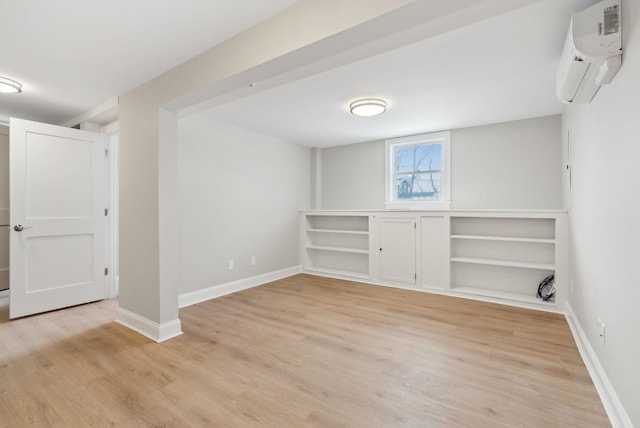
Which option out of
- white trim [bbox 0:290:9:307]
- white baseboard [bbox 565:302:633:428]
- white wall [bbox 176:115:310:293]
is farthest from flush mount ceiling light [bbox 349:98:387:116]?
white trim [bbox 0:290:9:307]

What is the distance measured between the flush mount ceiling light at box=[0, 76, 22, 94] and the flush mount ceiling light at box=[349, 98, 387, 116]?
3154mm

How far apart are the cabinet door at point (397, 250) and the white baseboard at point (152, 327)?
291cm

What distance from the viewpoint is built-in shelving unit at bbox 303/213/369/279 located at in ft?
16.7

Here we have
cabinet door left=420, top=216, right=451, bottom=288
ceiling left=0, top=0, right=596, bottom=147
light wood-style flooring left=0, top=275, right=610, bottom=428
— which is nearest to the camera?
light wood-style flooring left=0, top=275, right=610, bottom=428

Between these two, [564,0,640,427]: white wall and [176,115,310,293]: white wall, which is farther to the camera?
[176,115,310,293]: white wall

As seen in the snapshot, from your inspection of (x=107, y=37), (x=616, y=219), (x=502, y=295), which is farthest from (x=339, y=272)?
(x=107, y=37)

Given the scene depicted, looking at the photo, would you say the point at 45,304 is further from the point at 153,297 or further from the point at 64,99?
the point at 64,99

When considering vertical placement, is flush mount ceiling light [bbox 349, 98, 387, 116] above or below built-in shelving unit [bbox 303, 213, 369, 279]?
above

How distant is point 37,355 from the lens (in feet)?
7.72

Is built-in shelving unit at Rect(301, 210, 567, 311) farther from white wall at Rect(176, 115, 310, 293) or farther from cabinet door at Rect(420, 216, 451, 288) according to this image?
white wall at Rect(176, 115, 310, 293)

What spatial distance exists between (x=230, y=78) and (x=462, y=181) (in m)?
3.53

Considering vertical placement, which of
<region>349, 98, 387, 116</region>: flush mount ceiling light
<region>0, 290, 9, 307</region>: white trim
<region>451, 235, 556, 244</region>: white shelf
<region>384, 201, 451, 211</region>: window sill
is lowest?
<region>0, 290, 9, 307</region>: white trim

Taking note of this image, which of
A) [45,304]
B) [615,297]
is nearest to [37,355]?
[45,304]

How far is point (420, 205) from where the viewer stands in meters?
4.70
